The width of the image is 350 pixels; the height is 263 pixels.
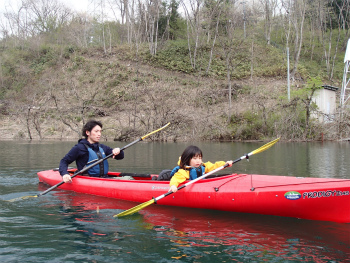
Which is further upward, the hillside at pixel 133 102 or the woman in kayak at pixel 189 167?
the hillside at pixel 133 102

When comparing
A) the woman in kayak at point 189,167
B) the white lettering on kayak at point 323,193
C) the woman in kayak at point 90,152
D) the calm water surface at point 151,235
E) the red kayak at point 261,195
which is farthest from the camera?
the woman in kayak at point 90,152

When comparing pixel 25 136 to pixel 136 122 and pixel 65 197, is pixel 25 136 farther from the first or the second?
pixel 65 197

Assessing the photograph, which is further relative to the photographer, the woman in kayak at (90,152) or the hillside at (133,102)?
the hillside at (133,102)

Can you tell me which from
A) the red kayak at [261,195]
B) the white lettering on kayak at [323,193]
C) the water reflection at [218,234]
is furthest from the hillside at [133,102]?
the white lettering on kayak at [323,193]

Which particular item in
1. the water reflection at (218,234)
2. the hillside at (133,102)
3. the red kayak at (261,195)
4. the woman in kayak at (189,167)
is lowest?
the water reflection at (218,234)

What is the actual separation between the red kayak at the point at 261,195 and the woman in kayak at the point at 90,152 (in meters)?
0.71

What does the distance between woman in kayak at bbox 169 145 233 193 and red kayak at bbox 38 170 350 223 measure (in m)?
0.21

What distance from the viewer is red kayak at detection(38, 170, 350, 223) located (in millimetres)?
4785

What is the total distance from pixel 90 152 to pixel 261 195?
3.33 meters

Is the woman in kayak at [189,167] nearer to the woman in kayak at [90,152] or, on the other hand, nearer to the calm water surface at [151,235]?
the calm water surface at [151,235]

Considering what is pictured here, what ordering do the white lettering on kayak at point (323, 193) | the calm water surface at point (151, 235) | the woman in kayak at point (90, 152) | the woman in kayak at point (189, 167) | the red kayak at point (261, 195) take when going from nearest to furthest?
the calm water surface at point (151, 235)
the white lettering on kayak at point (323, 193)
the red kayak at point (261, 195)
the woman in kayak at point (189, 167)
the woman in kayak at point (90, 152)

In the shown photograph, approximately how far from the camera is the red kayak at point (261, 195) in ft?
15.7

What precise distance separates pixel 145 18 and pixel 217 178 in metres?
32.3

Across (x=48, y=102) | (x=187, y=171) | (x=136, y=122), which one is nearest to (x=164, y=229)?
(x=187, y=171)
